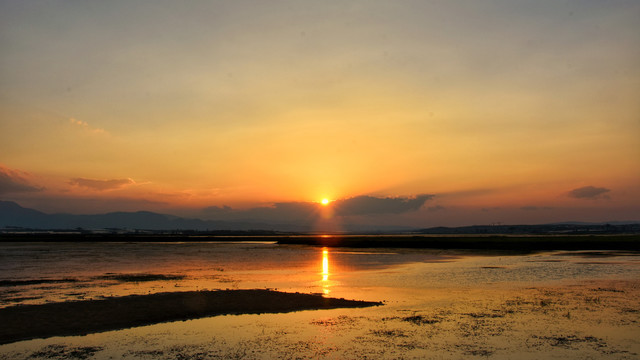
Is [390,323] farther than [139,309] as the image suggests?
No

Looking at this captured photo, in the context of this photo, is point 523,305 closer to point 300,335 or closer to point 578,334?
point 578,334

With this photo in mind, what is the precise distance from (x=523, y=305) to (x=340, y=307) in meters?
10.0

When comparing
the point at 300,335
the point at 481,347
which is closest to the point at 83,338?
the point at 300,335

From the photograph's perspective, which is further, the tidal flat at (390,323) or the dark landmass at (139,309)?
the dark landmass at (139,309)

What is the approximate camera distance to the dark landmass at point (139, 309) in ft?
67.3

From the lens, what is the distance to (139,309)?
25.0 meters

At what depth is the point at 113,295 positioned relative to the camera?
29.5 meters

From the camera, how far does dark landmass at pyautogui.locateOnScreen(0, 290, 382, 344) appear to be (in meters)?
20.5

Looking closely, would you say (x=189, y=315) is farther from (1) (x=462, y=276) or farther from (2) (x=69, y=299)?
(1) (x=462, y=276)

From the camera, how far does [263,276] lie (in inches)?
1679

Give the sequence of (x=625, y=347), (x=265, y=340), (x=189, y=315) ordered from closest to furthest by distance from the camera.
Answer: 1. (x=625, y=347)
2. (x=265, y=340)
3. (x=189, y=315)

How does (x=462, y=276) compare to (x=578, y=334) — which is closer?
(x=578, y=334)

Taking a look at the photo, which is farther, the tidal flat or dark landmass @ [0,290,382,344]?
dark landmass @ [0,290,382,344]

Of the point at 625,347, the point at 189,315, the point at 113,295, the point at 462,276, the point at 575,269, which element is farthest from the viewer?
the point at 575,269
